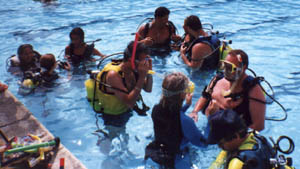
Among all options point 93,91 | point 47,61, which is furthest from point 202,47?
point 47,61

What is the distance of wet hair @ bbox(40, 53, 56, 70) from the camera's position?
16.8 feet

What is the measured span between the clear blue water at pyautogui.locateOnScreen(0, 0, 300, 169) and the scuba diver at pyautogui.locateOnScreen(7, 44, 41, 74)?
1.20 feet

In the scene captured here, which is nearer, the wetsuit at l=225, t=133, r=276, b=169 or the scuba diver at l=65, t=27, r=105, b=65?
the wetsuit at l=225, t=133, r=276, b=169

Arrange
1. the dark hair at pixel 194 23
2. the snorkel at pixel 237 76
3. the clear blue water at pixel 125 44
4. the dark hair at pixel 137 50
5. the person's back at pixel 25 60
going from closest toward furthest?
the snorkel at pixel 237 76, the dark hair at pixel 137 50, the clear blue water at pixel 125 44, the dark hair at pixel 194 23, the person's back at pixel 25 60

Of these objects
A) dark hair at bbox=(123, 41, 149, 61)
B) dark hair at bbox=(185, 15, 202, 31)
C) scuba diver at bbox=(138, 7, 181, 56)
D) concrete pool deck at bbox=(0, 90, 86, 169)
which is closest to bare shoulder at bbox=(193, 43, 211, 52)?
dark hair at bbox=(185, 15, 202, 31)

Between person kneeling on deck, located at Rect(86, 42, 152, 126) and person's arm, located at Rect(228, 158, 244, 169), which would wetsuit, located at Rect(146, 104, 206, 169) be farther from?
person kneeling on deck, located at Rect(86, 42, 152, 126)

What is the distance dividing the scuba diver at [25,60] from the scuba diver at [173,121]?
3491mm

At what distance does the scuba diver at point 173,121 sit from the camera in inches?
109

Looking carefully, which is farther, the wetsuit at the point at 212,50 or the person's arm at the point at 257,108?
the wetsuit at the point at 212,50

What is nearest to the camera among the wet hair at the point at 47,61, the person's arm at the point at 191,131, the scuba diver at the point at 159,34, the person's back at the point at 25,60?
the person's arm at the point at 191,131

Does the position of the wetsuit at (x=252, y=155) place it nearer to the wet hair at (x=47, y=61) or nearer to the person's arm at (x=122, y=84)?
the person's arm at (x=122, y=84)

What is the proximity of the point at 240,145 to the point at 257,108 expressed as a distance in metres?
0.86

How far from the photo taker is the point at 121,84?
3494mm

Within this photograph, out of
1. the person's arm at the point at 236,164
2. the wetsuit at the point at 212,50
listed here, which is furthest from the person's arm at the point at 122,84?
the wetsuit at the point at 212,50
